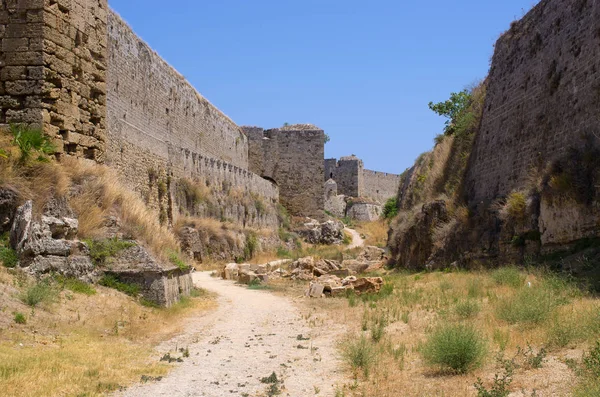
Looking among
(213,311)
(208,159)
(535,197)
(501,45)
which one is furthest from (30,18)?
(208,159)

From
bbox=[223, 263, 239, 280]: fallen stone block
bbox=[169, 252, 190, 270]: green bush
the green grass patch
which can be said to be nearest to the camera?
bbox=[169, 252, 190, 270]: green bush

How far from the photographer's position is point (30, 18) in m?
10.4

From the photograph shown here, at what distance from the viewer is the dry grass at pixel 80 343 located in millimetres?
5477

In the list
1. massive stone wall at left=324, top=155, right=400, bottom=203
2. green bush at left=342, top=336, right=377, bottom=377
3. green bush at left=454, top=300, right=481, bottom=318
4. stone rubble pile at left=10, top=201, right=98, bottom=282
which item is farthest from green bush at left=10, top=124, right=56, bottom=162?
massive stone wall at left=324, top=155, right=400, bottom=203

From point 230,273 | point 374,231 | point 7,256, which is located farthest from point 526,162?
point 374,231

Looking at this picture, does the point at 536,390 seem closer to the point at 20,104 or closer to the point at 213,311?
the point at 213,311

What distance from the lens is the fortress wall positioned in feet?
200

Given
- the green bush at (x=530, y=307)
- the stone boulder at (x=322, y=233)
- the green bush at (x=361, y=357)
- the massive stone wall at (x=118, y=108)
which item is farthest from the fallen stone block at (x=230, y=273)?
the stone boulder at (x=322, y=233)

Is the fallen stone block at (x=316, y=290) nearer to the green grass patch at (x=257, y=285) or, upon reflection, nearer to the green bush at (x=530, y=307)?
the green grass patch at (x=257, y=285)

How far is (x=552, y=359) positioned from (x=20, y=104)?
885 centimetres

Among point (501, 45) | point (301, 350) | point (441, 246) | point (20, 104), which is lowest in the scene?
point (301, 350)

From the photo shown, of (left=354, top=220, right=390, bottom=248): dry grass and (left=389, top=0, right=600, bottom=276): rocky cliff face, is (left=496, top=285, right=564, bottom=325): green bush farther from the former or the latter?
(left=354, top=220, right=390, bottom=248): dry grass

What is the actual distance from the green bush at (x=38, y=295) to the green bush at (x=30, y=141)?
8.46 feet

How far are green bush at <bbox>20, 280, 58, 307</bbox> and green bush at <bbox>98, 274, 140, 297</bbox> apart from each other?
4.44ft
